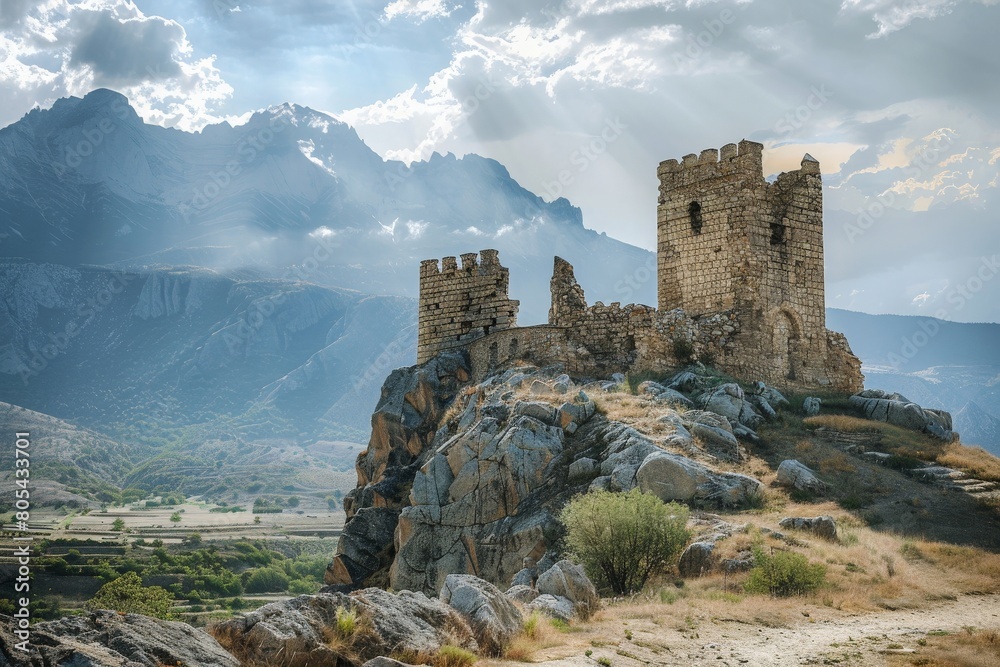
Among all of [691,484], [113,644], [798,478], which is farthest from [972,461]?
[113,644]

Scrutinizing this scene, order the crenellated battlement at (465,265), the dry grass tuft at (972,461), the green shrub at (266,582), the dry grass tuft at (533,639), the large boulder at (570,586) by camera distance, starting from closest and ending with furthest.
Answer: the dry grass tuft at (533,639), the large boulder at (570,586), the dry grass tuft at (972,461), the crenellated battlement at (465,265), the green shrub at (266,582)

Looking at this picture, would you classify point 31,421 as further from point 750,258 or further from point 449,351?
point 750,258

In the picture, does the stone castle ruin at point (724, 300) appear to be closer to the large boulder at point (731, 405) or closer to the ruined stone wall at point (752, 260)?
the ruined stone wall at point (752, 260)

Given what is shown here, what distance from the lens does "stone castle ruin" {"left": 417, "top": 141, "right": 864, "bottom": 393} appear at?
104 ft

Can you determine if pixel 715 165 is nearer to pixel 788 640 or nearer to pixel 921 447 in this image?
pixel 921 447

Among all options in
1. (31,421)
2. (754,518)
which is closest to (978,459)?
(754,518)

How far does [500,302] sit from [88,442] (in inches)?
5841

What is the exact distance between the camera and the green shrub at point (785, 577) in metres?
17.1

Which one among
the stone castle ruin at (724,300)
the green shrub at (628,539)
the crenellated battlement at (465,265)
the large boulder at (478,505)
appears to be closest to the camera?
the green shrub at (628,539)

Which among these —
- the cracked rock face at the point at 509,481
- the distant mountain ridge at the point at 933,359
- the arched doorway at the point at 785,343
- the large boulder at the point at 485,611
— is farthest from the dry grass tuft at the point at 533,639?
the distant mountain ridge at the point at 933,359

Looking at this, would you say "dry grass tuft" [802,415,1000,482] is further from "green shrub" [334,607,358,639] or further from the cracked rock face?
"green shrub" [334,607,358,639]

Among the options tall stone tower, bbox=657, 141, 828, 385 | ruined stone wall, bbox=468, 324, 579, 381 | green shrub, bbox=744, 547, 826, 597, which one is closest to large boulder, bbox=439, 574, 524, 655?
green shrub, bbox=744, 547, 826, 597

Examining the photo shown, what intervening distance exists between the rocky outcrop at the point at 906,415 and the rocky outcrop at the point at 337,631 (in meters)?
20.8

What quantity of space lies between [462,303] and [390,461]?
7.35m
